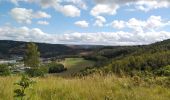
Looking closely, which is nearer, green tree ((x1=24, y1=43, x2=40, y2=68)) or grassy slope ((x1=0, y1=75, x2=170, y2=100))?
grassy slope ((x1=0, y1=75, x2=170, y2=100))

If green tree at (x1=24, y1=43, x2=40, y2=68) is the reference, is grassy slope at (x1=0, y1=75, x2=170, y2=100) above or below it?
above

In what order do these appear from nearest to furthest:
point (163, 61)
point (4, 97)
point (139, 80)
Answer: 1. point (4, 97)
2. point (139, 80)
3. point (163, 61)

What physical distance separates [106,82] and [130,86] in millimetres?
800

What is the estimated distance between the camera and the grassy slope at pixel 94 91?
7.33 meters

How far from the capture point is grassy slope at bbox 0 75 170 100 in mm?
7328

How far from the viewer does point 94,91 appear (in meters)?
7.87

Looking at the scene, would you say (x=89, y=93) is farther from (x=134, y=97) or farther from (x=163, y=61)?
(x=163, y=61)

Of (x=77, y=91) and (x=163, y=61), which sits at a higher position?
(x=77, y=91)

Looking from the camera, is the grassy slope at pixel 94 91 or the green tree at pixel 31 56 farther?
the green tree at pixel 31 56

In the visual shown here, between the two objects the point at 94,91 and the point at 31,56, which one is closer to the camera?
the point at 94,91

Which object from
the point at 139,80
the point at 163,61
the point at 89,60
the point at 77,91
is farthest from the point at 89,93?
the point at 89,60

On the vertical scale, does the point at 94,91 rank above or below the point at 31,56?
above

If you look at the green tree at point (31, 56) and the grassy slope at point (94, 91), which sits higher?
the grassy slope at point (94, 91)

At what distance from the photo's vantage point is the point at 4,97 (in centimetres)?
691
